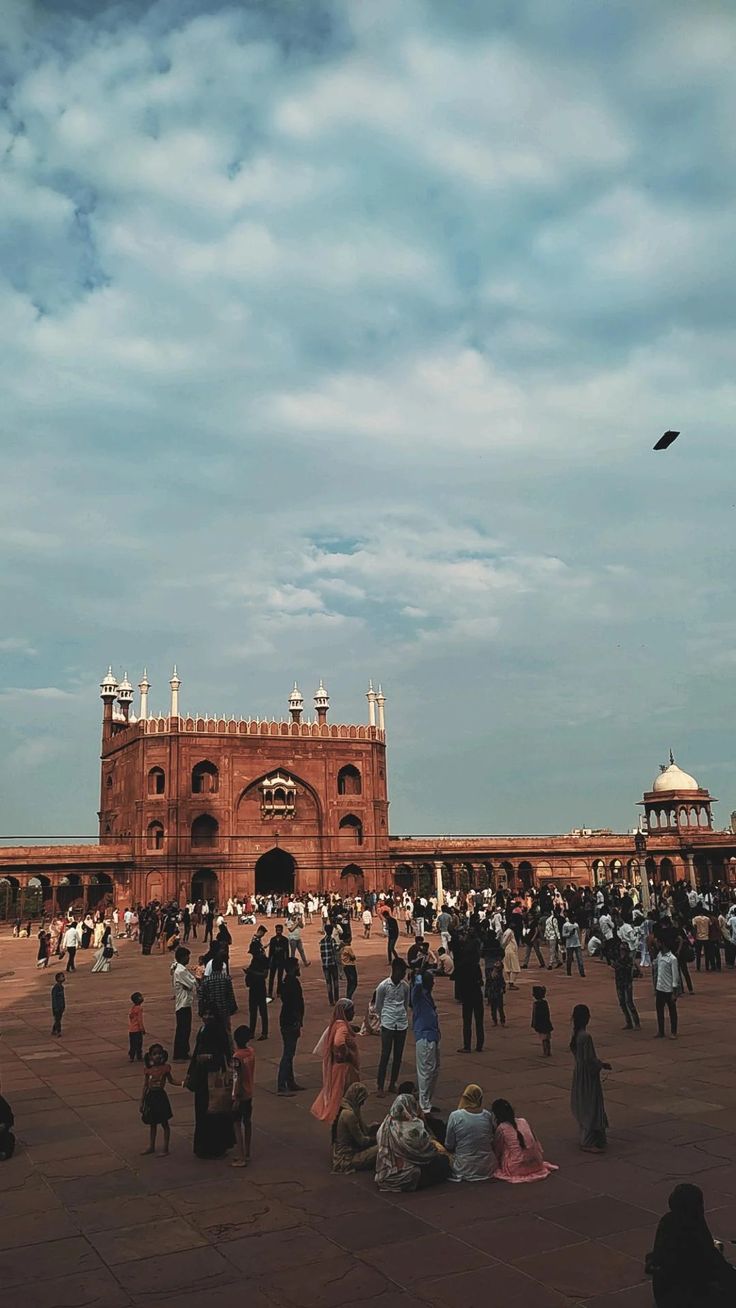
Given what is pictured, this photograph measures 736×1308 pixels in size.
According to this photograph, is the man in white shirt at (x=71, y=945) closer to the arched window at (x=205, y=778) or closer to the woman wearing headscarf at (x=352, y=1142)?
the woman wearing headscarf at (x=352, y=1142)

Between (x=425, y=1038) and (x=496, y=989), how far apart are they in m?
4.70

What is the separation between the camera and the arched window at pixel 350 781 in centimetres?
4872

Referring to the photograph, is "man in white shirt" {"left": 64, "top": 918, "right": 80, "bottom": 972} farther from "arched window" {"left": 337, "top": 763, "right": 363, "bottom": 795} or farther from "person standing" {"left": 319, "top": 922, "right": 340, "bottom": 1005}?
"arched window" {"left": 337, "top": 763, "right": 363, "bottom": 795}

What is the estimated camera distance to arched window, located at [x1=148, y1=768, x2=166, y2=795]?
44.3 m

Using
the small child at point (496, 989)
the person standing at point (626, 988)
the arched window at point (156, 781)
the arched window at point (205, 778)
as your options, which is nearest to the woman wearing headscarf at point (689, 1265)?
the person standing at point (626, 988)

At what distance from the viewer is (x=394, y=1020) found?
9.35 metres

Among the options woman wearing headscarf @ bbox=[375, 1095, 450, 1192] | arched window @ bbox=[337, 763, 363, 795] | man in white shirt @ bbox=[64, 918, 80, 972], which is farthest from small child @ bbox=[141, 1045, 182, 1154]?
arched window @ bbox=[337, 763, 363, 795]

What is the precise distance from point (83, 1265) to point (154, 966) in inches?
674

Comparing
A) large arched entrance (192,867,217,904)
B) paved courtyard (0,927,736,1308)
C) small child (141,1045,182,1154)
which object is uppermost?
large arched entrance (192,867,217,904)

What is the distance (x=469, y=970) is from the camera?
37.1ft

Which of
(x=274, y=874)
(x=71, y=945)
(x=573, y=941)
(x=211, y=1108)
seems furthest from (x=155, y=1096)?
(x=274, y=874)

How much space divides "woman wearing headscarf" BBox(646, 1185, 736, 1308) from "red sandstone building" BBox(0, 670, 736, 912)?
3537 cm

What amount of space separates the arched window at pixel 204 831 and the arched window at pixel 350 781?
699cm

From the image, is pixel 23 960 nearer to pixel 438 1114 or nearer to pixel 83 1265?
pixel 438 1114
